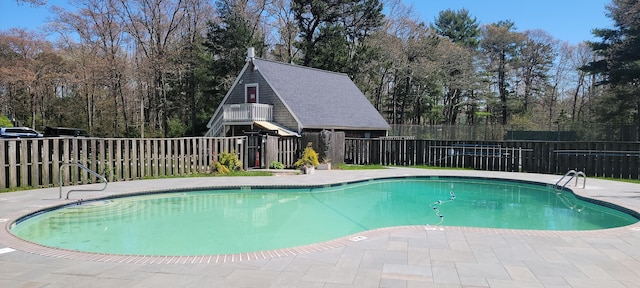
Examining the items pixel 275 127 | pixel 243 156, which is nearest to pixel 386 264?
pixel 243 156

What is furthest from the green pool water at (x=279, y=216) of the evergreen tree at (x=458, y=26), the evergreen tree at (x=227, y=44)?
the evergreen tree at (x=458, y=26)

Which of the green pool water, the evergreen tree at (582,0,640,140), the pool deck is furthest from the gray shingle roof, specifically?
the pool deck

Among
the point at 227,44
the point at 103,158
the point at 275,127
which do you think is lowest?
→ the point at 103,158

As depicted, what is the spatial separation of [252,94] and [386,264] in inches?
762

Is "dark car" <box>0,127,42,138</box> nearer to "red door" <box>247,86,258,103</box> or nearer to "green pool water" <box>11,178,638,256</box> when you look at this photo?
"red door" <box>247,86,258,103</box>

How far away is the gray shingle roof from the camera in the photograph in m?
21.7

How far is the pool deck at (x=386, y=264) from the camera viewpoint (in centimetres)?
404

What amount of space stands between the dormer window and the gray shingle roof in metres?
1.00

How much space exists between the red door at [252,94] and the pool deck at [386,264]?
17.1m

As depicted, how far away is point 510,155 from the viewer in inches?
655

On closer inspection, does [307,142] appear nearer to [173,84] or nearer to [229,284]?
[229,284]

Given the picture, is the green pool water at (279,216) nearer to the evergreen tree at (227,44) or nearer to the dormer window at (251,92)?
the dormer window at (251,92)

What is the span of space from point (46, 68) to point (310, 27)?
20196 mm

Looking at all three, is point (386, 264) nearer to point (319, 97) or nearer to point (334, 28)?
point (319, 97)
